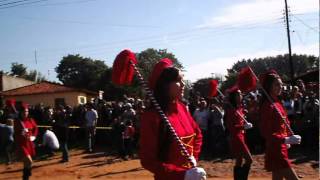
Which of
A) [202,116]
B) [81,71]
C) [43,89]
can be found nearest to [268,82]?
[202,116]

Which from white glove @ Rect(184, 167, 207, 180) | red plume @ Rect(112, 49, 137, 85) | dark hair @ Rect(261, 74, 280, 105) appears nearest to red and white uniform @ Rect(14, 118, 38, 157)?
dark hair @ Rect(261, 74, 280, 105)

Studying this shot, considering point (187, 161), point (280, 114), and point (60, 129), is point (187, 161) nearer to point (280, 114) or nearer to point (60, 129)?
point (280, 114)

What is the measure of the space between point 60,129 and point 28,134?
5.90 meters

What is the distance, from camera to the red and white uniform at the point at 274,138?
619 cm

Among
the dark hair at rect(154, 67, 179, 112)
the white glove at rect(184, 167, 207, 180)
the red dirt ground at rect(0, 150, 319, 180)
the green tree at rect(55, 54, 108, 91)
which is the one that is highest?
the green tree at rect(55, 54, 108, 91)

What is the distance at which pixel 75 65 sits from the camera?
78062mm

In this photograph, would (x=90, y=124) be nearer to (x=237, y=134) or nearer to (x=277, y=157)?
(x=237, y=134)

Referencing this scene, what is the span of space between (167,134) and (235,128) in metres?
5.34

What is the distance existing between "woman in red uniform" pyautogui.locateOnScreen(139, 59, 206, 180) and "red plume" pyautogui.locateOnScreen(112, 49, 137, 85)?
0.53 m

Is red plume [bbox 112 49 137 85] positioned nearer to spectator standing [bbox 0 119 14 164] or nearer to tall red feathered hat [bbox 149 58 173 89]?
tall red feathered hat [bbox 149 58 173 89]

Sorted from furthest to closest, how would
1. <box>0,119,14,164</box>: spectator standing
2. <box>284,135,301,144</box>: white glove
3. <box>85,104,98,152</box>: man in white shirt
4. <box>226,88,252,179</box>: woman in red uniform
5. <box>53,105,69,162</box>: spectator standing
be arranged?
<box>85,104,98,152</box>: man in white shirt, <box>0,119,14,164</box>: spectator standing, <box>53,105,69,162</box>: spectator standing, <box>226,88,252,179</box>: woman in red uniform, <box>284,135,301,144</box>: white glove

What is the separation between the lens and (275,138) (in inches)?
244

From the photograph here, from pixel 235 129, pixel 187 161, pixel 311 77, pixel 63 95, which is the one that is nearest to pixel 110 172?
pixel 235 129

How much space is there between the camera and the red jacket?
3.71m
